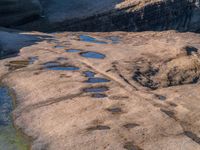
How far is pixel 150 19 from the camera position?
11562 millimetres

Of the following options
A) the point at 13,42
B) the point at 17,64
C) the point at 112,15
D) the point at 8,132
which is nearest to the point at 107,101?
the point at 8,132

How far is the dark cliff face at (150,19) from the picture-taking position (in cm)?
1117

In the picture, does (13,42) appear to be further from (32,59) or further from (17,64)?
(17,64)

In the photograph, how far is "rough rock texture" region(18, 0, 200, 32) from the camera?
36.5ft

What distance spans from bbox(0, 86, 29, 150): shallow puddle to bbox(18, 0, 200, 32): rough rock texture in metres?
5.64

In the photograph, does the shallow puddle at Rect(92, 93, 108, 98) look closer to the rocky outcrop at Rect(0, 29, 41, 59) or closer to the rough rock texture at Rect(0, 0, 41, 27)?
the rocky outcrop at Rect(0, 29, 41, 59)

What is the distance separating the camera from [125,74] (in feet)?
20.3

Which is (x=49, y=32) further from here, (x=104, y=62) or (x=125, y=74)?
(x=125, y=74)

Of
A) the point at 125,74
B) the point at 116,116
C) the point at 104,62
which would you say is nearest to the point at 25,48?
the point at 104,62

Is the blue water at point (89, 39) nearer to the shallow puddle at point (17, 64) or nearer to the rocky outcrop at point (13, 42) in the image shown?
the rocky outcrop at point (13, 42)

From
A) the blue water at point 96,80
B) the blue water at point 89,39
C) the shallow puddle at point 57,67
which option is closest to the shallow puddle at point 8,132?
the blue water at point 96,80

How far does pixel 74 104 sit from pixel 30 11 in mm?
6351

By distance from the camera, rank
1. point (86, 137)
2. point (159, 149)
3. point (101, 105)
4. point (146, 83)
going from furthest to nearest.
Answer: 1. point (146, 83)
2. point (101, 105)
3. point (86, 137)
4. point (159, 149)

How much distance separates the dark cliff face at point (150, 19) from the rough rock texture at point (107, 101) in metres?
3.29
